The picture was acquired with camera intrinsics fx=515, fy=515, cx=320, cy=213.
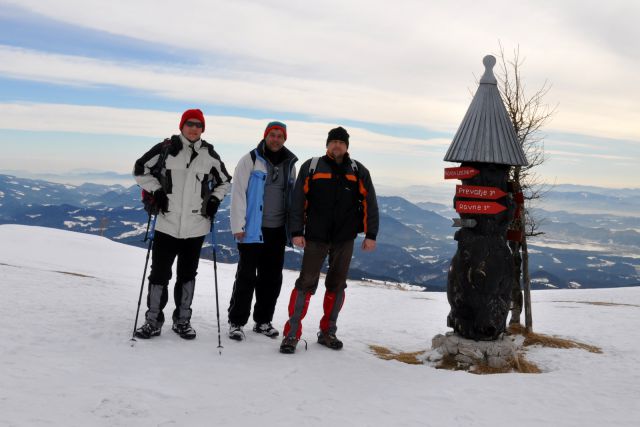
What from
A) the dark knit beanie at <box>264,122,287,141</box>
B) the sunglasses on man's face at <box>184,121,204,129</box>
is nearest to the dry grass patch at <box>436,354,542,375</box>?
the dark knit beanie at <box>264,122,287,141</box>

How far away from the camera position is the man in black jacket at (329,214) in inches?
256

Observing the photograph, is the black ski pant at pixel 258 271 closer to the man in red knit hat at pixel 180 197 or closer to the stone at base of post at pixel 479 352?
the man in red knit hat at pixel 180 197

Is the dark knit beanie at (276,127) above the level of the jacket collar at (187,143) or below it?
above

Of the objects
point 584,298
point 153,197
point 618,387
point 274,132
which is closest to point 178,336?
point 153,197

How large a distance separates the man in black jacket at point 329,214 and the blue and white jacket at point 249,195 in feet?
1.16

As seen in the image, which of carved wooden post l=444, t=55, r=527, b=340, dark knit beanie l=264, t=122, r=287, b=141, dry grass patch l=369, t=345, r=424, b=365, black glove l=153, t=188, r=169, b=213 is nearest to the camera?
black glove l=153, t=188, r=169, b=213

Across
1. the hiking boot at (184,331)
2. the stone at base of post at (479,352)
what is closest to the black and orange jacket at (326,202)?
the hiking boot at (184,331)

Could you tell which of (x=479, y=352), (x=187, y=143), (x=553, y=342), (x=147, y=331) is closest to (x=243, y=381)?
(x=147, y=331)

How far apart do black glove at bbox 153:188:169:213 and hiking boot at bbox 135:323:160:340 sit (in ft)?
4.78

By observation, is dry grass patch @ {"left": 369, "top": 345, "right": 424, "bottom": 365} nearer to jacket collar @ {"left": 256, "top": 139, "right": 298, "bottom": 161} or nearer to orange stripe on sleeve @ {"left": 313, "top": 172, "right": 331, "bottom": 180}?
orange stripe on sleeve @ {"left": 313, "top": 172, "right": 331, "bottom": 180}

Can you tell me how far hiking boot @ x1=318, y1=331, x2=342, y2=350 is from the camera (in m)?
6.90

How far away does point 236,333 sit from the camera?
6727 millimetres

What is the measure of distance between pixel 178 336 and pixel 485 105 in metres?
5.31

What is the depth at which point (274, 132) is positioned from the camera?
261 inches
